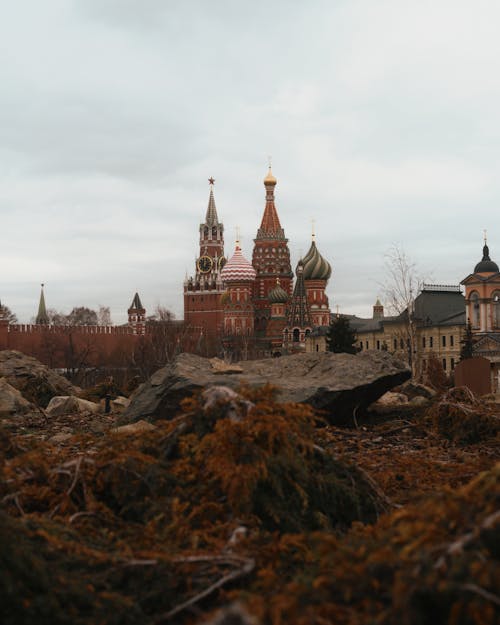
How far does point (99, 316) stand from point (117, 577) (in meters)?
101

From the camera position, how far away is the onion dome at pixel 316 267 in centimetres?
8019

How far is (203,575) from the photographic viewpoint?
2863mm

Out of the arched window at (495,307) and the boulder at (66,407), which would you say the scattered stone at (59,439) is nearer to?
the boulder at (66,407)

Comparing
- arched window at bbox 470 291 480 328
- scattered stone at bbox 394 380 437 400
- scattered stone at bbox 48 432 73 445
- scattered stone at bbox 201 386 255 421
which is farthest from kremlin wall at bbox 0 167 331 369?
scattered stone at bbox 201 386 255 421

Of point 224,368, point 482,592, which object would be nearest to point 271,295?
point 224,368

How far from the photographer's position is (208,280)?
4166 inches

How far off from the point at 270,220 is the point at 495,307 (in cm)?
4041

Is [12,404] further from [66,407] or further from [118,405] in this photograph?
[118,405]

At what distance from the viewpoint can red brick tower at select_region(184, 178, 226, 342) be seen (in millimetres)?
103812

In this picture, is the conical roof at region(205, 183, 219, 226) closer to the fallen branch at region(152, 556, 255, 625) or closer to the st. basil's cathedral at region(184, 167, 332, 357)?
the st. basil's cathedral at region(184, 167, 332, 357)

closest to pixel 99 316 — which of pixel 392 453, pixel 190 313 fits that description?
pixel 190 313

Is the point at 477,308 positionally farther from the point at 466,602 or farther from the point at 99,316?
the point at 99,316

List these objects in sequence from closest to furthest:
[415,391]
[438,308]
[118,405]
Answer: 1. [118,405]
2. [415,391]
3. [438,308]

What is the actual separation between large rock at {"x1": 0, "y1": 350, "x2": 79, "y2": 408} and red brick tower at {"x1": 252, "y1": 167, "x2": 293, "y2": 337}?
230ft
